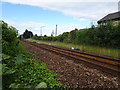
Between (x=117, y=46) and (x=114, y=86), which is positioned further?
(x=117, y=46)

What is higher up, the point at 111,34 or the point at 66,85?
the point at 111,34

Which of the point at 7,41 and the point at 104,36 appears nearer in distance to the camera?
the point at 7,41

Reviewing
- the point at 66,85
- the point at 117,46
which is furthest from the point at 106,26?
the point at 66,85

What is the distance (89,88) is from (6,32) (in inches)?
145

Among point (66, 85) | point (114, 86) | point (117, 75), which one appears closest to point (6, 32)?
point (66, 85)

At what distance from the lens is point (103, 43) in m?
12.8

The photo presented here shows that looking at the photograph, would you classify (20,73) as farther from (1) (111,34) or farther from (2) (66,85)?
(1) (111,34)

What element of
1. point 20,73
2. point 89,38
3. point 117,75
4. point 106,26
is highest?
point 106,26

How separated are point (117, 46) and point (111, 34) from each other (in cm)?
143

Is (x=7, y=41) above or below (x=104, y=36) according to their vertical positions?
below

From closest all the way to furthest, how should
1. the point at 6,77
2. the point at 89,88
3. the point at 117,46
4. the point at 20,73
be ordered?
1. the point at 6,77
2. the point at 89,88
3. the point at 20,73
4. the point at 117,46

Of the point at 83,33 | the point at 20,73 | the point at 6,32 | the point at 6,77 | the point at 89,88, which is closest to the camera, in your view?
the point at 6,77

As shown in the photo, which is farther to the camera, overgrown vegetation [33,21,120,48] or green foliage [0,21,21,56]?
overgrown vegetation [33,21,120,48]

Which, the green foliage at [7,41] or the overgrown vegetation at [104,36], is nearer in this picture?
the green foliage at [7,41]
